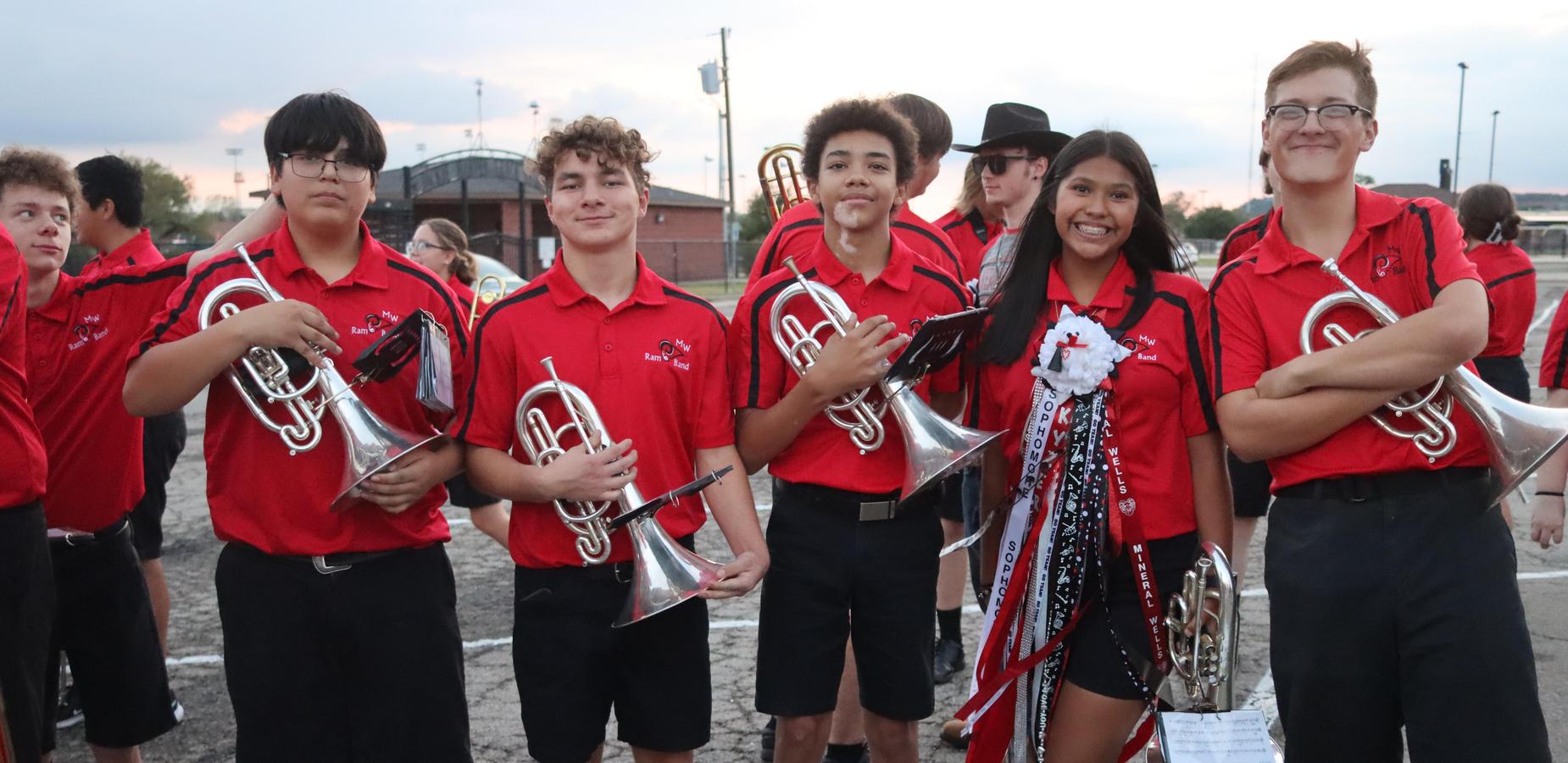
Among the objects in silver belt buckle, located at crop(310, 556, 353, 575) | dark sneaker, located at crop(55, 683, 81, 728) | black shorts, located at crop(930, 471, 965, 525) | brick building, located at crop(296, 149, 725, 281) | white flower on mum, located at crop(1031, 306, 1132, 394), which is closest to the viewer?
white flower on mum, located at crop(1031, 306, 1132, 394)

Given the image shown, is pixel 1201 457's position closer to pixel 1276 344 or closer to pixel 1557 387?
pixel 1276 344

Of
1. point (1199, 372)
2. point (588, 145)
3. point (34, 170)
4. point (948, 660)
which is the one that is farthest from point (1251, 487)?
point (34, 170)

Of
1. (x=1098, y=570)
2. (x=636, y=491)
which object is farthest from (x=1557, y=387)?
(x=636, y=491)

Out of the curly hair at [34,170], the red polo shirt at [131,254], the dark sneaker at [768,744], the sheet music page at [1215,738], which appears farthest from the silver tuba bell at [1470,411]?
the red polo shirt at [131,254]

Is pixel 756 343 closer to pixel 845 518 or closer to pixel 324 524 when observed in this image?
pixel 845 518

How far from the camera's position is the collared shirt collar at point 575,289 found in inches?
120

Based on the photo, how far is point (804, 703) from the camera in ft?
10.5

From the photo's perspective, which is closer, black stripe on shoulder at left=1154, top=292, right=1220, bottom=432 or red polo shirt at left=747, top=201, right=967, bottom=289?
black stripe on shoulder at left=1154, top=292, right=1220, bottom=432

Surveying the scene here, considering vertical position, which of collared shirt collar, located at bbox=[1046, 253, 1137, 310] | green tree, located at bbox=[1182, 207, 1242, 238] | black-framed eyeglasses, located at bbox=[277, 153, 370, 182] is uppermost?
green tree, located at bbox=[1182, 207, 1242, 238]

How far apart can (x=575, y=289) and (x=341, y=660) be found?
1.14 meters

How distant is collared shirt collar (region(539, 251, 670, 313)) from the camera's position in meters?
3.05

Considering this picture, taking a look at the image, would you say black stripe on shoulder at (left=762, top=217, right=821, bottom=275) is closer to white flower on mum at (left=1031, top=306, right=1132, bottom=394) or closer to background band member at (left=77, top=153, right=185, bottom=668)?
white flower on mum at (left=1031, top=306, right=1132, bottom=394)

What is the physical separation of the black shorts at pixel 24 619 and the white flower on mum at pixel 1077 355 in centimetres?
271

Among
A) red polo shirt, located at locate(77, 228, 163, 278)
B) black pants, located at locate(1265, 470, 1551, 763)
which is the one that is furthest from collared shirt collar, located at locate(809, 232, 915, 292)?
red polo shirt, located at locate(77, 228, 163, 278)
